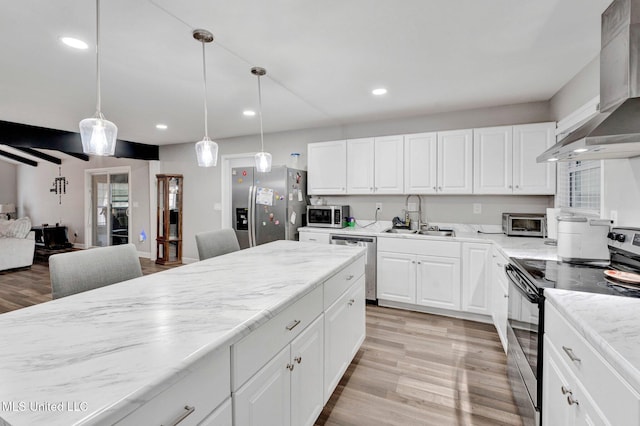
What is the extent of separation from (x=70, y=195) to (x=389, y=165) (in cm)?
825

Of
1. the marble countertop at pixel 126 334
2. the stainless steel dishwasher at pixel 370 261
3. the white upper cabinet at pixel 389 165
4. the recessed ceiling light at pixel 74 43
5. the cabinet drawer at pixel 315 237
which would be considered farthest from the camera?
the cabinet drawer at pixel 315 237

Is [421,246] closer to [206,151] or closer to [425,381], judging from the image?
[425,381]

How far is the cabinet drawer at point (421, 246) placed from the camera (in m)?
3.14

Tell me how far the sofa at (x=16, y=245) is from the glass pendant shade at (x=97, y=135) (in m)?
5.96

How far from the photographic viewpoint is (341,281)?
1.93 meters

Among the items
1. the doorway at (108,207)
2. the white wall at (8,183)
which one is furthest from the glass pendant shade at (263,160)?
the white wall at (8,183)

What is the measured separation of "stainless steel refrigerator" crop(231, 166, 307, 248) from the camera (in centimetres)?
395

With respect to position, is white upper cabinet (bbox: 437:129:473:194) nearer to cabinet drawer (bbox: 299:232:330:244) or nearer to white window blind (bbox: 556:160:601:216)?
white window blind (bbox: 556:160:601:216)

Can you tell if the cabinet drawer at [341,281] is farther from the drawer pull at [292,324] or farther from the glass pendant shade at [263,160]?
the glass pendant shade at [263,160]

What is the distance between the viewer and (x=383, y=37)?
206cm

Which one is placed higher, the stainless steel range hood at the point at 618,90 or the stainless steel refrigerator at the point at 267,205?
the stainless steel range hood at the point at 618,90

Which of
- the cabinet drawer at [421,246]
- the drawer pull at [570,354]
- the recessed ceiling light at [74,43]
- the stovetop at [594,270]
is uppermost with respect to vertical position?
the recessed ceiling light at [74,43]

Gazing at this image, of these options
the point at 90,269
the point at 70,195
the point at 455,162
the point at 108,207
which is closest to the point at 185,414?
the point at 90,269

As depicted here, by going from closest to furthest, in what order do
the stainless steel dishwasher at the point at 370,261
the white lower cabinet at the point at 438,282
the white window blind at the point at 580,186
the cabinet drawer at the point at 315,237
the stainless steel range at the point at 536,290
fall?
the stainless steel range at the point at 536,290
the white window blind at the point at 580,186
the white lower cabinet at the point at 438,282
the stainless steel dishwasher at the point at 370,261
the cabinet drawer at the point at 315,237
